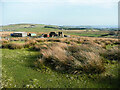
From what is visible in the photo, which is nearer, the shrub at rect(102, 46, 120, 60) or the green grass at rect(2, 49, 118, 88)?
the green grass at rect(2, 49, 118, 88)

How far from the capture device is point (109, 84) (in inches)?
130

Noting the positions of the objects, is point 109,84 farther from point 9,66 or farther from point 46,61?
point 9,66

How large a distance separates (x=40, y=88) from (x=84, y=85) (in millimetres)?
1389

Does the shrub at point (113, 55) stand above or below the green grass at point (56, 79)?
above

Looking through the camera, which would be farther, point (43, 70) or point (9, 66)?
point (9, 66)

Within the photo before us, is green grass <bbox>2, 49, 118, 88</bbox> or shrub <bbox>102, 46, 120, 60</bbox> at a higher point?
shrub <bbox>102, 46, 120, 60</bbox>

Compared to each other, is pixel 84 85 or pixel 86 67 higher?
pixel 86 67

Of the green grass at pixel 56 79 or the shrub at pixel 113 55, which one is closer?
the green grass at pixel 56 79

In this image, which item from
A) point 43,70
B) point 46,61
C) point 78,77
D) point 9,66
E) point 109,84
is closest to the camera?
point 109,84

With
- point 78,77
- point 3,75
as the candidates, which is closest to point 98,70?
point 78,77

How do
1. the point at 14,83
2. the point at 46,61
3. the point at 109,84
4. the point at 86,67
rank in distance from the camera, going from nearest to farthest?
the point at 109,84 → the point at 14,83 → the point at 86,67 → the point at 46,61

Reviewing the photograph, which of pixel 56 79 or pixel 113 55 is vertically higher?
pixel 113 55

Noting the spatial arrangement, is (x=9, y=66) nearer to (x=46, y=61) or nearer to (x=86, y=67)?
(x=46, y=61)

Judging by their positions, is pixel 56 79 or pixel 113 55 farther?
pixel 113 55
